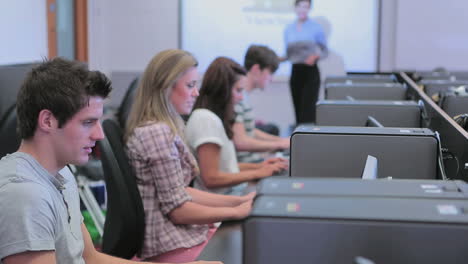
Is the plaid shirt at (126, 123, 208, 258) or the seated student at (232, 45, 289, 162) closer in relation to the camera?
the plaid shirt at (126, 123, 208, 258)

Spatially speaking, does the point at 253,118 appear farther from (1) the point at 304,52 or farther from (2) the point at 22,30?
(1) the point at 304,52

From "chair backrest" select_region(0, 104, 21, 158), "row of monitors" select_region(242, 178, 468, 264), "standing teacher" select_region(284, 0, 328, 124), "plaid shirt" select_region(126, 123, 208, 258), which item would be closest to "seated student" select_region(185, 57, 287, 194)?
"plaid shirt" select_region(126, 123, 208, 258)

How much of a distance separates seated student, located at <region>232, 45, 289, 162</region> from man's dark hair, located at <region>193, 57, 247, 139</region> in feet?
1.34

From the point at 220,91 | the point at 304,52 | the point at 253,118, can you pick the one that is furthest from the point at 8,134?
the point at 304,52

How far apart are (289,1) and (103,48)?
205cm

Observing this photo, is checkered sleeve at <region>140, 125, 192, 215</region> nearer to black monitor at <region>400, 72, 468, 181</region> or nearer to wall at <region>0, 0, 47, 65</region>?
black monitor at <region>400, 72, 468, 181</region>

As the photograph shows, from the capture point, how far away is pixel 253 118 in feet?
12.4

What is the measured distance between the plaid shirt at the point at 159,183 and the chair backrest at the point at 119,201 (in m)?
0.06

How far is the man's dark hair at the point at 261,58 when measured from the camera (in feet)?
12.5

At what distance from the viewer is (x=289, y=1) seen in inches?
292

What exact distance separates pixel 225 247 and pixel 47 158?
1.83 ft

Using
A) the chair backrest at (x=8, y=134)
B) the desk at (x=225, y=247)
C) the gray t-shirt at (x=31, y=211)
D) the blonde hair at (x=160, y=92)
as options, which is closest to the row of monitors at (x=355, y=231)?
the gray t-shirt at (x=31, y=211)

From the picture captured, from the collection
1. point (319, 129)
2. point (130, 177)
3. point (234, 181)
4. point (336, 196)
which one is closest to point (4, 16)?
point (234, 181)

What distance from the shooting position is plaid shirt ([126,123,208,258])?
2.21 metres
